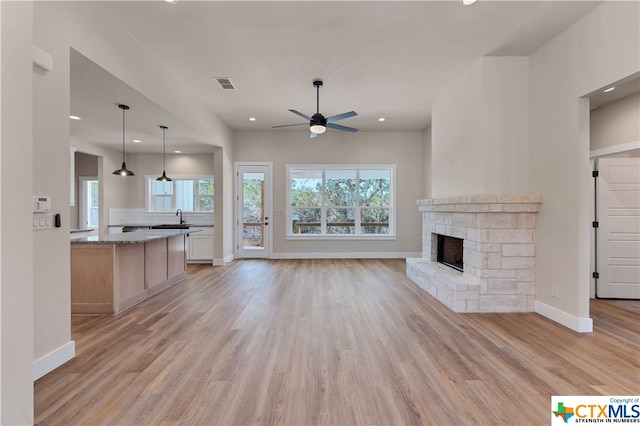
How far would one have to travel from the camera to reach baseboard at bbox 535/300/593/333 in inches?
114

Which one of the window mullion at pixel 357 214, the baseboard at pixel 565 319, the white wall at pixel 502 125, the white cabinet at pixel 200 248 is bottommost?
the baseboard at pixel 565 319

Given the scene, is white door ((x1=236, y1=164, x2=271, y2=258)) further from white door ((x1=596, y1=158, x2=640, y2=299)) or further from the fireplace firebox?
white door ((x1=596, y1=158, x2=640, y2=299))

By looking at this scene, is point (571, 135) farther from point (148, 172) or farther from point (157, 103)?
point (148, 172)

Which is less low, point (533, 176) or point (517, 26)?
point (517, 26)

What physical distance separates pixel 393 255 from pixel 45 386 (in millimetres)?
6276

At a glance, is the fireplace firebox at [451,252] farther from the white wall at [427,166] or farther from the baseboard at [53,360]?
the baseboard at [53,360]

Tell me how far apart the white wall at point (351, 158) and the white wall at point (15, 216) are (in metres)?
5.90

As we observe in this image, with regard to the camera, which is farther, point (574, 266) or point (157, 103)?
point (157, 103)

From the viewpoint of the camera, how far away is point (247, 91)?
15.2 feet

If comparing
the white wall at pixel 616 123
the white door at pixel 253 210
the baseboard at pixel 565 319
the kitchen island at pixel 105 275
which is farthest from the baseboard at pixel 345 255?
the white wall at pixel 616 123

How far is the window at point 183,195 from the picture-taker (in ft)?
24.1

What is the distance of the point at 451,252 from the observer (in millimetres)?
4594

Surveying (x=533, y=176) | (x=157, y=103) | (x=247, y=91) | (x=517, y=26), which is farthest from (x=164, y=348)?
(x=517, y=26)

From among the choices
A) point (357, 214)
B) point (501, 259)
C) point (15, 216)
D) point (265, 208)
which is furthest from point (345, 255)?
point (15, 216)
